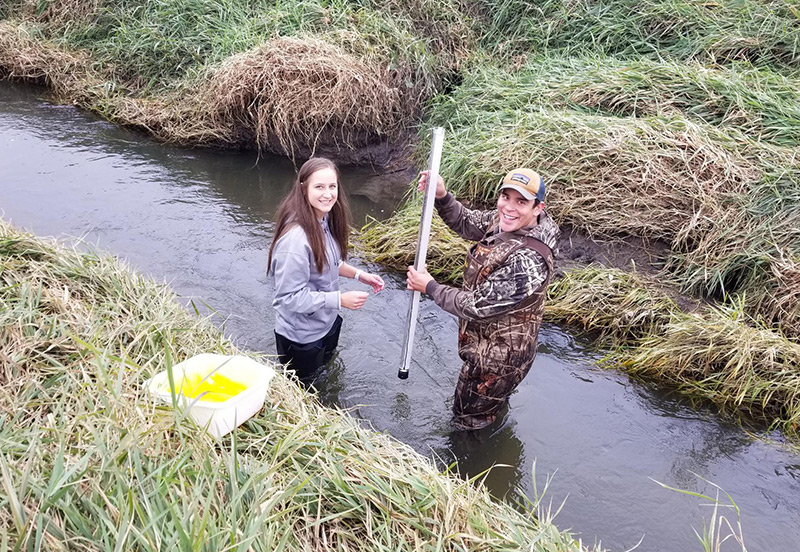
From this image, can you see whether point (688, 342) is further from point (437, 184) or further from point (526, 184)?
point (437, 184)

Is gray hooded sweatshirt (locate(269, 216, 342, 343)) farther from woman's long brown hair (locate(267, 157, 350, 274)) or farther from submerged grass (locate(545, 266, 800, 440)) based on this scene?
submerged grass (locate(545, 266, 800, 440))

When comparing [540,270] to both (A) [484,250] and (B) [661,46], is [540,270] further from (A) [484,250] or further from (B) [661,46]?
(B) [661,46]

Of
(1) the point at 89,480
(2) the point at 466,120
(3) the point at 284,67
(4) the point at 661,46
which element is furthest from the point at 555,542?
(4) the point at 661,46

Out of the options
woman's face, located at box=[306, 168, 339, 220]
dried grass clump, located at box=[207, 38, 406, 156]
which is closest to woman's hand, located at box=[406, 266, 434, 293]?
woman's face, located at box=[306, 168, 339, 220]

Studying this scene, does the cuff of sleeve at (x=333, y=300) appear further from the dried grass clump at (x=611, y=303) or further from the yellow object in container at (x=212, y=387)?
the dried grass clump at (x=611, y=303)

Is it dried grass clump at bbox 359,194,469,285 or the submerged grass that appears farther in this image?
dried grass clump at bbox 359,194,469,285

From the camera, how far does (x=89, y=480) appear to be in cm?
230

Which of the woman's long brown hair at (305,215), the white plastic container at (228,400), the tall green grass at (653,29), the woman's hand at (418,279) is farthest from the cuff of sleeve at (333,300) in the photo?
the tall green grass at (653,29)

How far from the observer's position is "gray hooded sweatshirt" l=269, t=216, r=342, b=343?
11.9 ft

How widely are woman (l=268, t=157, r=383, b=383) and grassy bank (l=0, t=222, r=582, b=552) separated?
1.40 ft

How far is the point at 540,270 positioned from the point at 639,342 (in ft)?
7.18

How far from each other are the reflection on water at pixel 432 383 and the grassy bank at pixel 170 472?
981 millimetres

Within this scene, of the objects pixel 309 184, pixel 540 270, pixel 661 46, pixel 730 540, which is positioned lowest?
pixel 730 540

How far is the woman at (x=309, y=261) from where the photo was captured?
11.9 feet
